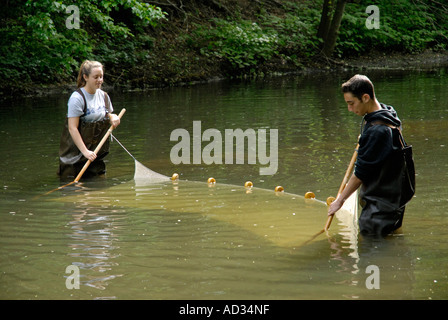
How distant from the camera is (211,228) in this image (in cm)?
612

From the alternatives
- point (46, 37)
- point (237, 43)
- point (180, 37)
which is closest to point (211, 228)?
point (46, 37)

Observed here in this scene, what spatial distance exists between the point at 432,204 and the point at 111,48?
53.0 feet

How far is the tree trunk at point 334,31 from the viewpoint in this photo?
23934 millimetres

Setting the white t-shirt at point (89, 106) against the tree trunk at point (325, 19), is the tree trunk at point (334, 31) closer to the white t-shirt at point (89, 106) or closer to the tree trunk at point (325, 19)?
the tree trunk at point (325, 19)

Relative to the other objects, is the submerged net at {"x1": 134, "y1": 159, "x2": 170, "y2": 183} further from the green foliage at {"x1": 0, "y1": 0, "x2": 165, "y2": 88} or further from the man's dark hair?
the green foliage at {"x1": 0, "y1": 0, "x2": 165, "y2": 88}

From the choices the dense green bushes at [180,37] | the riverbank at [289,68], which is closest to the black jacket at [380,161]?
the dense green bushes at [180,37]

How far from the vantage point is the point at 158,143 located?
36.3ft

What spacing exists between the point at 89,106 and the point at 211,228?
2.71 meters

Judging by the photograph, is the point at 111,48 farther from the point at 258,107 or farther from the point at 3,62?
the point at 258,107

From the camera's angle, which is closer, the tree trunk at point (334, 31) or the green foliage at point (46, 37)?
the green foliage at point (46, 37)

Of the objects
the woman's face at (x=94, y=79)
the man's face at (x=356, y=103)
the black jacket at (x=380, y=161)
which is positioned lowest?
the black jacket at (x=380, y=161)

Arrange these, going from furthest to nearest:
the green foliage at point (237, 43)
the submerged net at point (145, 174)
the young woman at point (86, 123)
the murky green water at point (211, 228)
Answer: the green foliage at point (237, 43) → the submerged net at point (145, 174) → the young woman at point (86, 123) → the murky green water at point (211, 228)

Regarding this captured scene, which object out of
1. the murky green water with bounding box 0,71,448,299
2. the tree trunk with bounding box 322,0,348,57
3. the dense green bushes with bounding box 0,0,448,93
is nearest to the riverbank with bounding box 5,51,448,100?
the dense green bushes with bounding box 0,0,448,93

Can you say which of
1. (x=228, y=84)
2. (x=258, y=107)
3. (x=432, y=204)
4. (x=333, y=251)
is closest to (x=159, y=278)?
(x=333, y=251)
